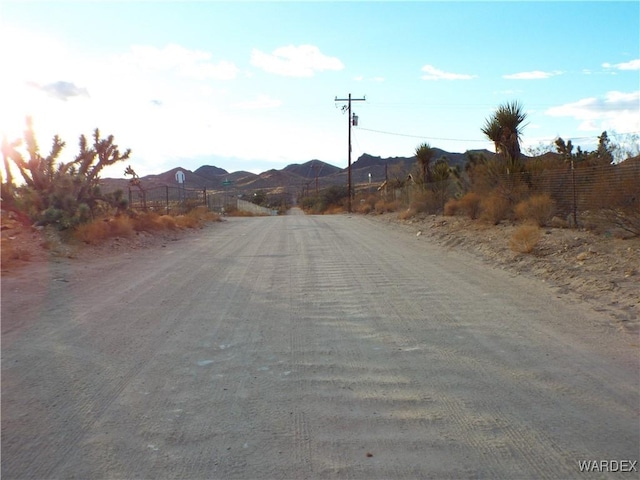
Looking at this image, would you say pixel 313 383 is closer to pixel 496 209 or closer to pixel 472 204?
pixel 496 209

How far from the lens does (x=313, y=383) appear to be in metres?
5.34

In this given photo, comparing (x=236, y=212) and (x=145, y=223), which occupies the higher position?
(x=145, y=223)

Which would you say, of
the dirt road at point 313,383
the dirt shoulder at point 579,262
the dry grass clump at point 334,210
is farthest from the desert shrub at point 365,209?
the dirt road at point 313,383

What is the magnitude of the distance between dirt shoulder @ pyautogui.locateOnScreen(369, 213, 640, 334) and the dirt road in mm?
491

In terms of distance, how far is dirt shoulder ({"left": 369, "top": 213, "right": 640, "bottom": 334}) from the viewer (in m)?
8.74

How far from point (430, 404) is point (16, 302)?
23.9 ft

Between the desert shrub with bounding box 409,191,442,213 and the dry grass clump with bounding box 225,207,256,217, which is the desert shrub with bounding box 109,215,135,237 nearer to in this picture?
the desert shrub with bounding box 409,191,442,213

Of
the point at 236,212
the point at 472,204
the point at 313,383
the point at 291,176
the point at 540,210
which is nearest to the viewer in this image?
the point at 313,383

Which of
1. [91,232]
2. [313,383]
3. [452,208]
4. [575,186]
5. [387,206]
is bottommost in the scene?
[313,383]

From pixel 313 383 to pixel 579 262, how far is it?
8.46m

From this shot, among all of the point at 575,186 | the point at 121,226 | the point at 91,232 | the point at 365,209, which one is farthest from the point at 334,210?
the point at 575,186

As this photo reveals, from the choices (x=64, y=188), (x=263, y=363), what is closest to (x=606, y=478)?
(x=263, y=363)

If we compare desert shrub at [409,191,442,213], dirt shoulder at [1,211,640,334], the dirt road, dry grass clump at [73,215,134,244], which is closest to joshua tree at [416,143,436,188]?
desert shrub at [409,191,442,213]

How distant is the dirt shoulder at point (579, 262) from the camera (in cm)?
874
